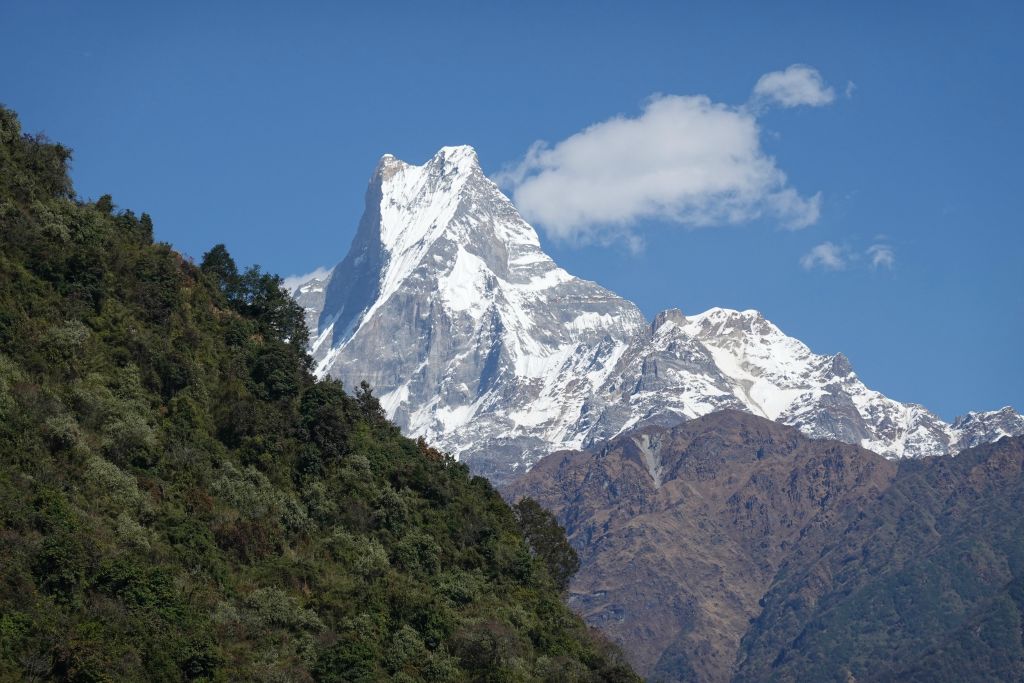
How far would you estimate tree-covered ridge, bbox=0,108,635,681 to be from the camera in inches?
3127

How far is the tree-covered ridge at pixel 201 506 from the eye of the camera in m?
79.4

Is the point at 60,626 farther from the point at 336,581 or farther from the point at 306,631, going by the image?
the point at 336,581

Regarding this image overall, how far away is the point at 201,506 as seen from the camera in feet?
313

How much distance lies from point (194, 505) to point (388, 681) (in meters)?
16.3

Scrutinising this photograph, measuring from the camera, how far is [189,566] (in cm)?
8856

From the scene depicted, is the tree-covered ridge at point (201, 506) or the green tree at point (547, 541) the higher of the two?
the green tree at point (547, 541)

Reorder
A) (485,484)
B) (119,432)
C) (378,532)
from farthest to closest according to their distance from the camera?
1. (485,484)
2. (378,532)
3. (119,432)

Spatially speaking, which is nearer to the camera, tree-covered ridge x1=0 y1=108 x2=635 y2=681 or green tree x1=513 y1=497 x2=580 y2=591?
tree-covered ridge x1=0 y1=108 x2=635 y2=681

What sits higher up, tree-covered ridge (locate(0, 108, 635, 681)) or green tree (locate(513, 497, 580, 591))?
green tree (locate(513, 497, 580, 591))

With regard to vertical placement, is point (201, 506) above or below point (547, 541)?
below

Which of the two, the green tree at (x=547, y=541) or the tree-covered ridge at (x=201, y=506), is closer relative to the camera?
the tree-covered ridge at (x=201, y=506)

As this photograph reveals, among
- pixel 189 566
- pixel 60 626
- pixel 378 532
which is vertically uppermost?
pixel 378 532

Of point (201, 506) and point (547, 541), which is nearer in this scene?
point (201, 506)

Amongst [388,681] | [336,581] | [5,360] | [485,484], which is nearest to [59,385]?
[5,360]
